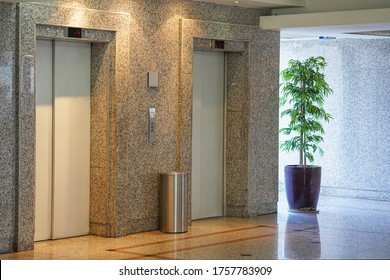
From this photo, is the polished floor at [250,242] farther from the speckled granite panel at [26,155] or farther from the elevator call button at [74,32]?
the elevator call button at [74,32]

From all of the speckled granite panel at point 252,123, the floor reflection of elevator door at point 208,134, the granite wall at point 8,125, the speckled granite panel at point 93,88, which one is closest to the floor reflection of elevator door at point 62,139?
the speckled granite panel at point 93,88

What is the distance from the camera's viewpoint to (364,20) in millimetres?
12828

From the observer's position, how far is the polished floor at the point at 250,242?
10414mm

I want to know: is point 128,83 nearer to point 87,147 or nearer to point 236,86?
point 87,147

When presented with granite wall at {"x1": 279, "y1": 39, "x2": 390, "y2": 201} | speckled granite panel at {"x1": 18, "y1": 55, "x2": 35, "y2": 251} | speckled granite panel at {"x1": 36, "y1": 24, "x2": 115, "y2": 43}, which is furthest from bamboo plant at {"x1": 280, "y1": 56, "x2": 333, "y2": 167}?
speckled granite panel at {"x1": 18, "y1": 55, "x2": 35, "y2": 251}

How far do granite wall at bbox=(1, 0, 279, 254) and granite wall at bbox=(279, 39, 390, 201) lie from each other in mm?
3956

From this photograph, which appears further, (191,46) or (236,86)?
(236,86)

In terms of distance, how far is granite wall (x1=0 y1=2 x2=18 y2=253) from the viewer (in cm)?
1021

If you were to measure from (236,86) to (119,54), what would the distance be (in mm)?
2794

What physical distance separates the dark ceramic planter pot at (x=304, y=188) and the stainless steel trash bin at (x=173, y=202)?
3176 mm

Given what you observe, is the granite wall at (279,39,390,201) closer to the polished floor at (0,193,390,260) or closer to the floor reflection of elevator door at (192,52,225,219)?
the polished floor at (0,193,390,260)
